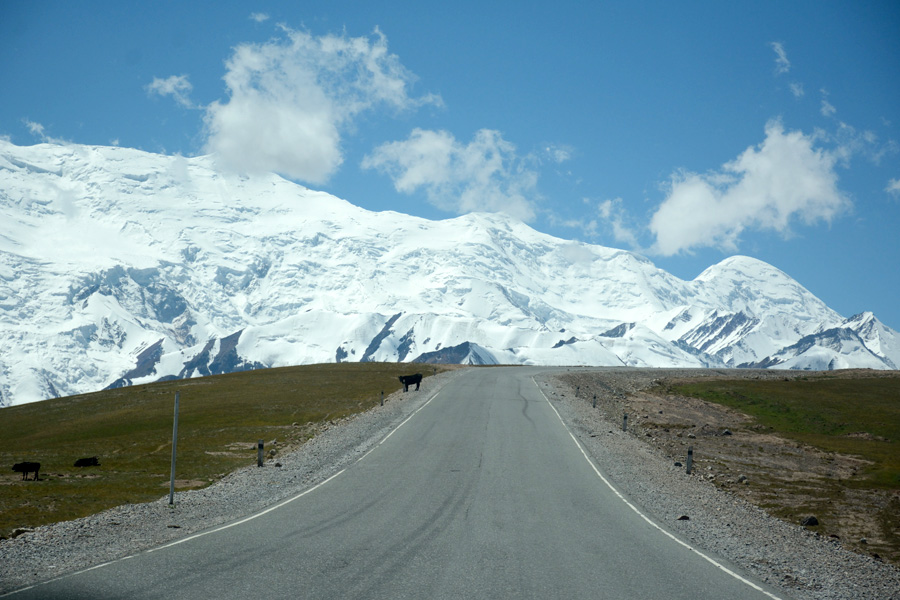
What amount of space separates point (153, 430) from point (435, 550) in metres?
39.2

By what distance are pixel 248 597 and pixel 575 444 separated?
2258cm

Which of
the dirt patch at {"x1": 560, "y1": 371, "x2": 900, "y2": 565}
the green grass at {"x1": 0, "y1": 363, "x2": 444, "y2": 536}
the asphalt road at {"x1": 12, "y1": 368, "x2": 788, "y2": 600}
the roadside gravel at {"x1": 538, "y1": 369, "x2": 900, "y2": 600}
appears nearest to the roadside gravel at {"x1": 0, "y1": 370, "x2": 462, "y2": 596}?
the asphalt road at {"x1": 12, "y1": 368, "x2": 788, "y2": 600}

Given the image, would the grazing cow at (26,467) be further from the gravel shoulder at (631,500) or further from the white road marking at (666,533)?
the white road marking at (666,533)

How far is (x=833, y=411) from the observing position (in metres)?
56.1

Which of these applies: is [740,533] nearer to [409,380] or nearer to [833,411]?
[409,380]

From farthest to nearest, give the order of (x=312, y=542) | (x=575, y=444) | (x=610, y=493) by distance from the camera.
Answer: (x=575, y=444)
(x=610, y=493)
(x=312, y=542)

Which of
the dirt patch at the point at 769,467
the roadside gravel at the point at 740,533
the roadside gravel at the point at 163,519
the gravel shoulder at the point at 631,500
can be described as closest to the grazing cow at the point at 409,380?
the dirt patch at the point at 769,467

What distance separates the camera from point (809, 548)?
16.3m

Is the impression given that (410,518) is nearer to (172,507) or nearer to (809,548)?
(172,507)

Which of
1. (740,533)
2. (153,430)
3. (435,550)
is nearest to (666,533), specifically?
(740,533)

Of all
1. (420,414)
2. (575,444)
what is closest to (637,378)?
(420,414)

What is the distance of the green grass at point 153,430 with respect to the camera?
75.1ft

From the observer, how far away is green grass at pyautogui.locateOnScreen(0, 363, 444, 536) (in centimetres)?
2289

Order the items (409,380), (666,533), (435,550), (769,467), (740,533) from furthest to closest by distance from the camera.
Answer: (409,380) → (769,467) → (740,533) → (666,533) → (435,550)
